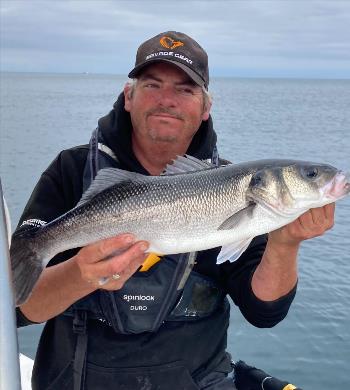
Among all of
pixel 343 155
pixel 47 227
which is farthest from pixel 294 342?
pixel 343 155

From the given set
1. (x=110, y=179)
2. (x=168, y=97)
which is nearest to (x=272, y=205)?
(x=110, y=179)

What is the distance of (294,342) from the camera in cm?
805

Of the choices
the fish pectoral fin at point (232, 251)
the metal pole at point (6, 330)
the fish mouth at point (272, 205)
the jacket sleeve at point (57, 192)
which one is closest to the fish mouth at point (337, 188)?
the fish mouth at point (272, 205)

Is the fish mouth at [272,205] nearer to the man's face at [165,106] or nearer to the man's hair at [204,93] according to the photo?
the man's face at [165,106]

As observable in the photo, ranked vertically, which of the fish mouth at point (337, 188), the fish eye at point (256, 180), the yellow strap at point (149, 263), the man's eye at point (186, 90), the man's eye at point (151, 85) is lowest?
the yellow strap at point (149, 263)

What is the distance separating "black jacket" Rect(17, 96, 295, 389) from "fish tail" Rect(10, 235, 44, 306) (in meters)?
0.50

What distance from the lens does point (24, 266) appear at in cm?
315

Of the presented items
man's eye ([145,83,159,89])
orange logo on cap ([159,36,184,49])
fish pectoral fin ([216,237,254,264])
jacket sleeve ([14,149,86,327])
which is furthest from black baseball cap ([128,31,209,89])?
fish pectoral fin ([216,237,254,264])

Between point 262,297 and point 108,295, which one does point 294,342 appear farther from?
point 108,295

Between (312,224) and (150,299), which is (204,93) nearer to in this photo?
(312,224)

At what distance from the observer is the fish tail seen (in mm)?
3113

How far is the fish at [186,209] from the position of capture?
318 cm

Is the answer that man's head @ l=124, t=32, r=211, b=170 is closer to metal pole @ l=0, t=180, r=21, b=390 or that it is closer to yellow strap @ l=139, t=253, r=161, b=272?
yellow strap @ l=139, t=253, r=161, b=272

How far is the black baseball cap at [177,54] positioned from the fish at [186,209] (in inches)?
34.5
